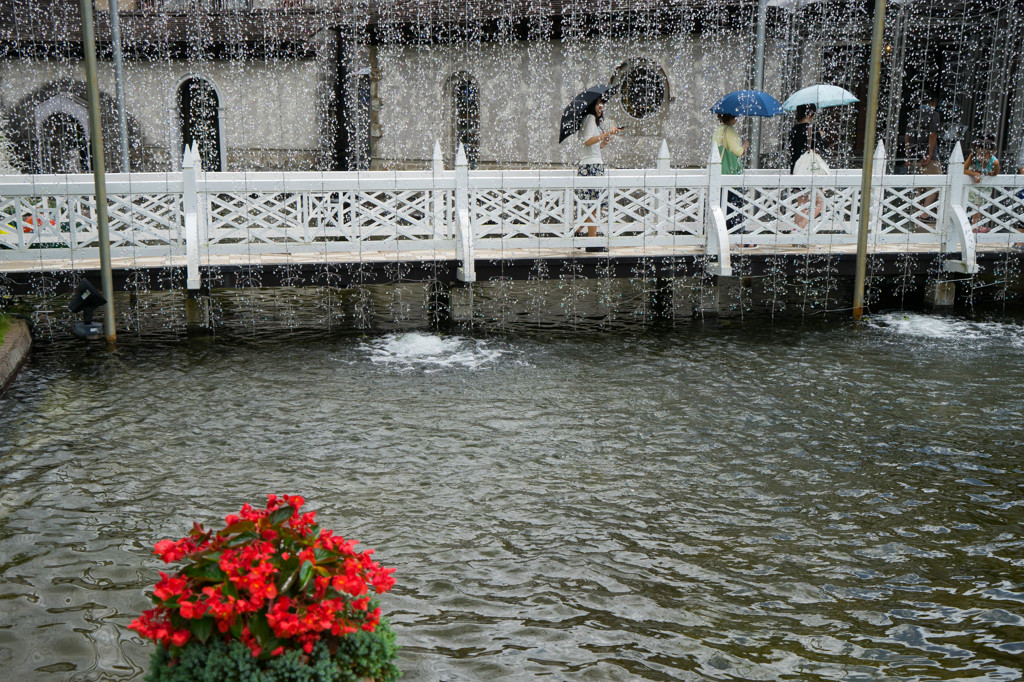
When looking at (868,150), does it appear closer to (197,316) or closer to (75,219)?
(197,316)

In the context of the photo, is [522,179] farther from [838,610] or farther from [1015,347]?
[838,610]

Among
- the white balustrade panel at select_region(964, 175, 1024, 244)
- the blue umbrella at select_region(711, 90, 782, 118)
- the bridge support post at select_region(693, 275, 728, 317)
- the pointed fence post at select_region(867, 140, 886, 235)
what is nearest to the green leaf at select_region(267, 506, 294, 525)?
the bridge support post at select_region(693, 275, 728, 317)

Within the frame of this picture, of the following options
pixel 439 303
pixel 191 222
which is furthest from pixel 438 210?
pixel 191 222

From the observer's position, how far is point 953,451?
27.3 ft

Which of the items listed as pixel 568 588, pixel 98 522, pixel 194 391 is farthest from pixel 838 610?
pixel 194 391

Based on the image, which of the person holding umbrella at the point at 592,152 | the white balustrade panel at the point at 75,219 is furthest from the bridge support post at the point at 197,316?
the person holding umbrella at the point at 592,152

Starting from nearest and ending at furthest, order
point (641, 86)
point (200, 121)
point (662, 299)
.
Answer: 1. point (662, 299)
2. point (641, 86)
3. point (200, 121)

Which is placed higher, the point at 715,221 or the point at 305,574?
the point at 715,221

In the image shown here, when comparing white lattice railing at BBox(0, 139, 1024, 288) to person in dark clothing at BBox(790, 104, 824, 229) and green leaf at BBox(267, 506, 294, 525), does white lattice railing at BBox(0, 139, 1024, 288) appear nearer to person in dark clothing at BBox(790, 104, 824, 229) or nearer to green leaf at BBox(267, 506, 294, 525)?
person in dark clothing at BBox(790, 104, 824, 229)

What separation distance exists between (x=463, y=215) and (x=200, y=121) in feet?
61.4

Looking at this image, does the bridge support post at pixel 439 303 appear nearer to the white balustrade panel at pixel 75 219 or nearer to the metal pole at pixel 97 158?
the white balustrade panel at pixel 75 219

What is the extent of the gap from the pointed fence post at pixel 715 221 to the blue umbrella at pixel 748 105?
2.29 meters

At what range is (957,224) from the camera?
13555 mm

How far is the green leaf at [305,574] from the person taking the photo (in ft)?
12.2
